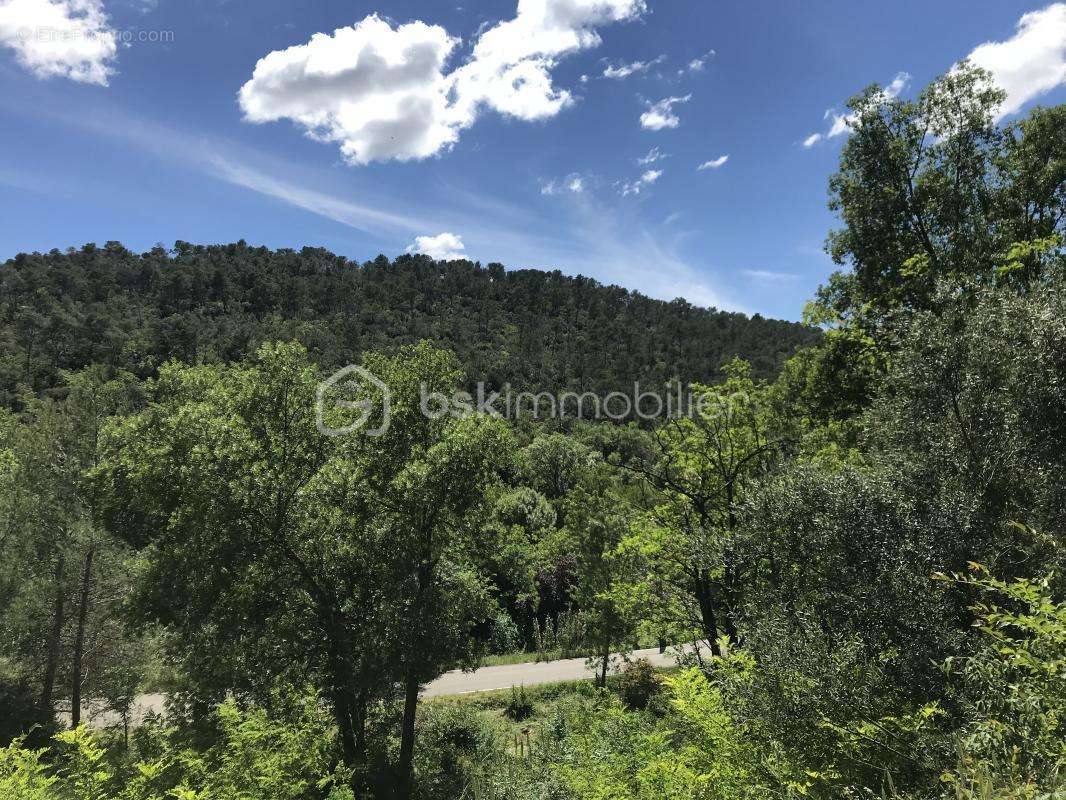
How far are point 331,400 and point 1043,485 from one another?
1243 cm

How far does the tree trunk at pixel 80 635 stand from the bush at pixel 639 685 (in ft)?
56.2

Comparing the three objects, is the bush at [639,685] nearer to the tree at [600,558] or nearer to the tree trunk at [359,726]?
the tree at [600,558]

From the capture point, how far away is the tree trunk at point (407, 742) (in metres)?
12.0

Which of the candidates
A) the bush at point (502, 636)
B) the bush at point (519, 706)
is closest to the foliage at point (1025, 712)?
the bush at point (519, 706)

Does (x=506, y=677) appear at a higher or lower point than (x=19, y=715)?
lower

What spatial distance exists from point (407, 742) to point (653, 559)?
744cm

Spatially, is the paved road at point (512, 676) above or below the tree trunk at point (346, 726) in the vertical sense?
below

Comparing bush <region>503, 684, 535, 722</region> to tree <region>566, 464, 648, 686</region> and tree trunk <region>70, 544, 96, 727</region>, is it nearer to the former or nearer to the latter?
tree <region>566, 464, 648, 686</region>

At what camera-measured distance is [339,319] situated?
10181cm

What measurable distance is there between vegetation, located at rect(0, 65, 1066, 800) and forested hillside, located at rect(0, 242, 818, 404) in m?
53.5

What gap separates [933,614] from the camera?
17.0 feet

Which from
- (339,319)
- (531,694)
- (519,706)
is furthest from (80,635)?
(339,319)

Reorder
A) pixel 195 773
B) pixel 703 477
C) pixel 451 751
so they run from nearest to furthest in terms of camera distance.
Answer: pixel 195 773, pixel 703 477, pixel 451 751

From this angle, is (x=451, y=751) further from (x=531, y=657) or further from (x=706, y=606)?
(x=531, y=657)
